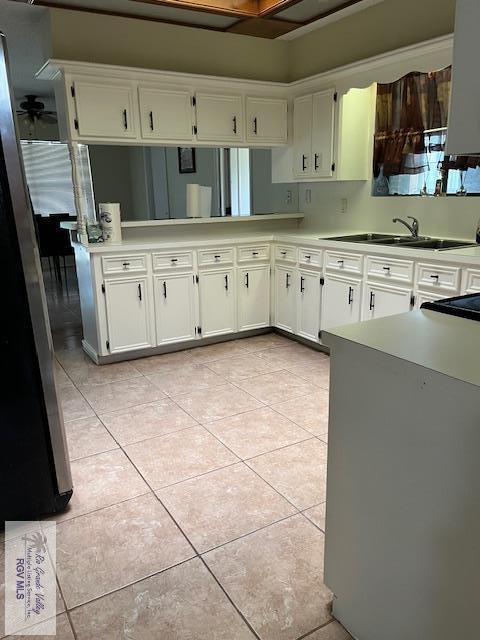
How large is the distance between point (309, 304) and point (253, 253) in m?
0.67

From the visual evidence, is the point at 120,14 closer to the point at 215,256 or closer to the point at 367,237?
the point at 215,256

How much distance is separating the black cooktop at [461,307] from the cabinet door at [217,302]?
2.50 m

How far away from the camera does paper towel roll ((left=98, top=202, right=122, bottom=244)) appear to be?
376 cm

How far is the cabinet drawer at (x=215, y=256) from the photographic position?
3.89 m

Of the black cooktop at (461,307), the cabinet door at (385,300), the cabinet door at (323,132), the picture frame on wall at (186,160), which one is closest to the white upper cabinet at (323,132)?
the cabinet door at (323,132)

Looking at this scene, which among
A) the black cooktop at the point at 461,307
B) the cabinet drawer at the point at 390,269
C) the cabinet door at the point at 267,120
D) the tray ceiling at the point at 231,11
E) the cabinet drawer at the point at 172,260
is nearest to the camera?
the black cooktop at the point at 461,307

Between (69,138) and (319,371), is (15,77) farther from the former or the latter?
(319,371)

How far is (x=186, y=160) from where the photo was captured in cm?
432

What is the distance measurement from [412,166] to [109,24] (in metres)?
2.49

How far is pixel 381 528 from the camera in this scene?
129cm

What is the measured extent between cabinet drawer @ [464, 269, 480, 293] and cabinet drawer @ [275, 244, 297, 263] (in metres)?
1.55

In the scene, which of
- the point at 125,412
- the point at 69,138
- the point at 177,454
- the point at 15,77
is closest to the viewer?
the point at 177,454

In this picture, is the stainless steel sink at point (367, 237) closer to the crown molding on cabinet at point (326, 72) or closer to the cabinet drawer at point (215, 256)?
the cabinet drawer at point (215, 256)

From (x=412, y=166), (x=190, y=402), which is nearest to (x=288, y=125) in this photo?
(x=412, y=166)
